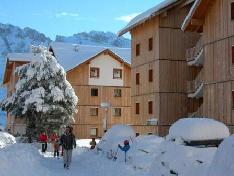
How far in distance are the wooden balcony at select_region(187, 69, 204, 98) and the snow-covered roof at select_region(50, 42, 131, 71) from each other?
1890 centimetres

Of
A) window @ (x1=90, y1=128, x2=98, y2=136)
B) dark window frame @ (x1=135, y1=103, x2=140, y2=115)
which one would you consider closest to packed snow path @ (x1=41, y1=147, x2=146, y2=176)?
dark window frame @ (x1=135, y1=103, x2=140, y2=115)

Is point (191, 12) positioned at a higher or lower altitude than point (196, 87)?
higher

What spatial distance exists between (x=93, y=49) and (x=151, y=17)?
70.2 ft

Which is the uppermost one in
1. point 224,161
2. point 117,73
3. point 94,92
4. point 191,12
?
point 191,12

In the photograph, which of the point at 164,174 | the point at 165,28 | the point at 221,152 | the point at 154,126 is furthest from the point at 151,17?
the point at 221,152

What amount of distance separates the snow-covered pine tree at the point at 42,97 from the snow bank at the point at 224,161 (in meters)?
30.4

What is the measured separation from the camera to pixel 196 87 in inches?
1254

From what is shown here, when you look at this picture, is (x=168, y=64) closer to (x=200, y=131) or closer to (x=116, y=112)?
(x=116, y=112)

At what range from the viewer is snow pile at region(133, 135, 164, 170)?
16.0m

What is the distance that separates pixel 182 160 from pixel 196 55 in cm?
2118


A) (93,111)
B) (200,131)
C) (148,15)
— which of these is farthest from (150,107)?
(200,131)

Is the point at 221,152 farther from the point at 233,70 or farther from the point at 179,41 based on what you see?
the point at 179,41

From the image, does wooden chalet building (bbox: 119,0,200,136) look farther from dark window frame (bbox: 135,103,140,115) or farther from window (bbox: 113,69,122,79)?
window (bbox: 113,69,122,79)

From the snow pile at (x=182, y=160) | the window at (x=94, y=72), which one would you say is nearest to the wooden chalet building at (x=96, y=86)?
the window at (x=94, y=72)
